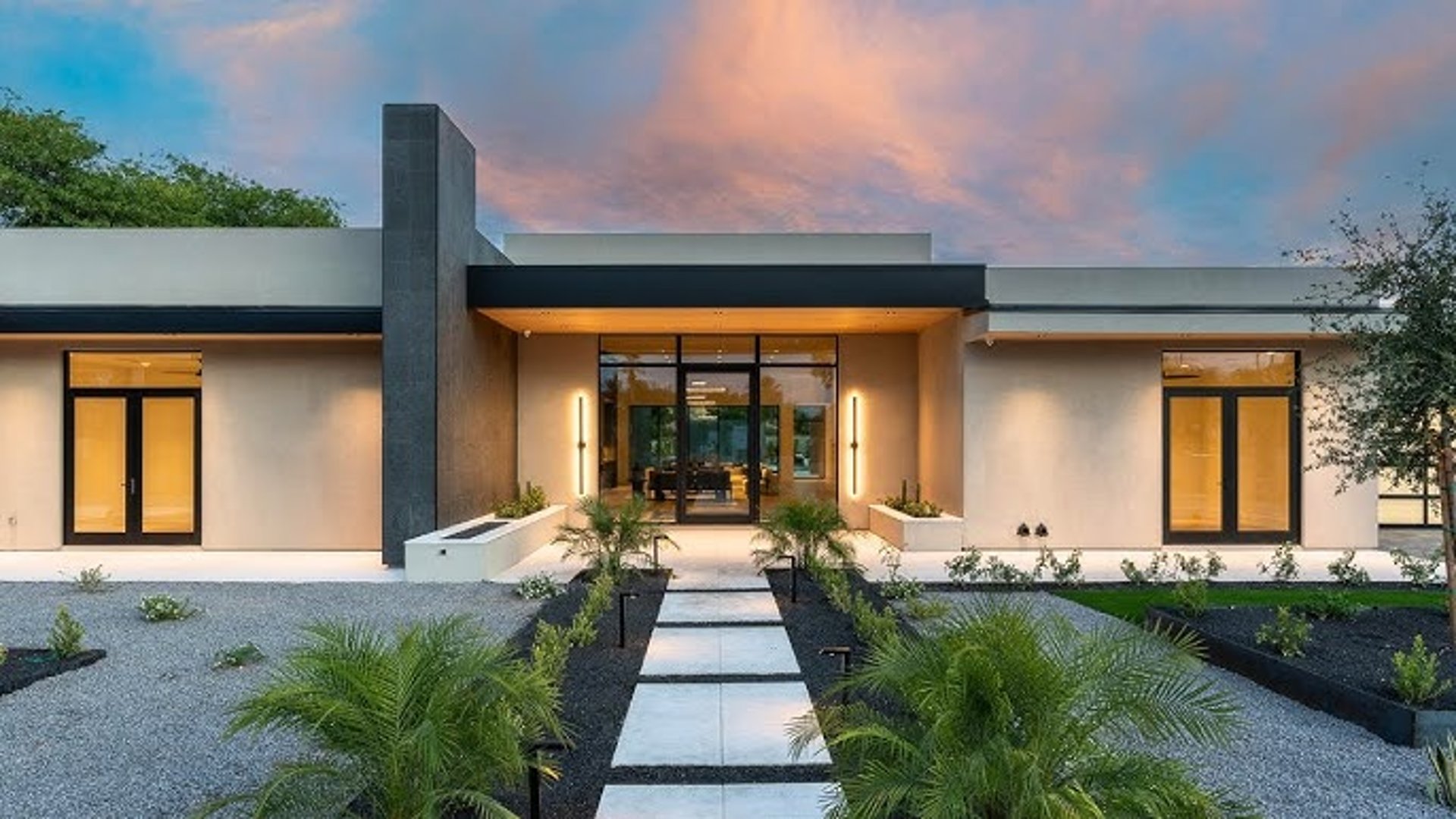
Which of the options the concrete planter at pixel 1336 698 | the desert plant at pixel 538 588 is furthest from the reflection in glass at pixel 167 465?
the concrete planter at pixel 1336 698

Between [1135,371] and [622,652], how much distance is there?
387 inches

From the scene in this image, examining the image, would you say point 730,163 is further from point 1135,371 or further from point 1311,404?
point 1311,404

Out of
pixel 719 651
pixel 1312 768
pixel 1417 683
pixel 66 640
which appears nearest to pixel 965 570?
pixel 719 651

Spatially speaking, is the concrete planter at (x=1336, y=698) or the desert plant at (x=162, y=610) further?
the desert plant at (x=162, y=610)

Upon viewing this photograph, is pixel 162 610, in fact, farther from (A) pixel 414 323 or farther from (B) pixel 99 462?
(B) pixel 99 462

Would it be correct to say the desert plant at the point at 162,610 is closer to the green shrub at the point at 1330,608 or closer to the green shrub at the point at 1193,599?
the green shrub at the point at 1193,599

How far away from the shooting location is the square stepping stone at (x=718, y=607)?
797 cm

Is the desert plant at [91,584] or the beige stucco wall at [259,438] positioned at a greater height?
the beige stucco wall at [259,438]

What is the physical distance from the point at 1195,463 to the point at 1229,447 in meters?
0.57

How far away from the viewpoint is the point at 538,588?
8.97 meters

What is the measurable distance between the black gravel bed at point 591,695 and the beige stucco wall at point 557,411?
17.8 ft

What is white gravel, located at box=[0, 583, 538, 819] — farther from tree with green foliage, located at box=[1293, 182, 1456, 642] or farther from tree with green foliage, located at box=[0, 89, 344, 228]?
tree with green foliage, located at box=[0, 89, 344, 228]

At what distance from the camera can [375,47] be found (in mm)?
15531

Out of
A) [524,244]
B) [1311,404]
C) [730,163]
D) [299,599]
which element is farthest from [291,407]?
[1311,404]
